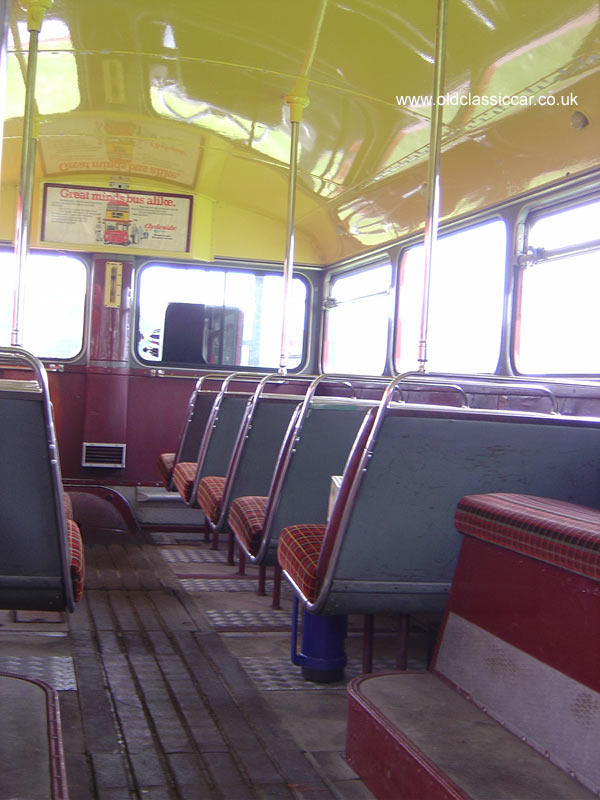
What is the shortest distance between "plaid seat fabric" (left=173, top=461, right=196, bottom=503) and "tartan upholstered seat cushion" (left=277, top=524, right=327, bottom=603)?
6.49 ft

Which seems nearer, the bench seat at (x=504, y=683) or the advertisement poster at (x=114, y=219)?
the bench seat at (x=504, y=683)

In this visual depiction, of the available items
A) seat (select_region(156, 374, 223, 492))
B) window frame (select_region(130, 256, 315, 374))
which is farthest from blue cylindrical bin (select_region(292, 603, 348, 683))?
window frame (select_region(130, 256, 315, 374))

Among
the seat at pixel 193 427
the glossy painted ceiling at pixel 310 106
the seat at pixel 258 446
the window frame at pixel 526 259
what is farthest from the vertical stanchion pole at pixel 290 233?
the window frame at pixel 526 259

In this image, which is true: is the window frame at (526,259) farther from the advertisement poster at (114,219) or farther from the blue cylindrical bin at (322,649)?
the advertisement poster at (114,219)

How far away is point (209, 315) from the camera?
629cm

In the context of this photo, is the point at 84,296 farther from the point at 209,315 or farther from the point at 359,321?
the point at 359,321

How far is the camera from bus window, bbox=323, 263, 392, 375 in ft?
17.9

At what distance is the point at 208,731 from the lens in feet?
8.14

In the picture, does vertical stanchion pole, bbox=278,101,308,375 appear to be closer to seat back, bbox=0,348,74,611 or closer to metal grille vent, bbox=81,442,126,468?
metal grille vent, bbox=81,442,126,468

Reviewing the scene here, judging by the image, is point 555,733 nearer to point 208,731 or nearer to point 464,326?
point 208,731

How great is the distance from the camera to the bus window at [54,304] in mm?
6066

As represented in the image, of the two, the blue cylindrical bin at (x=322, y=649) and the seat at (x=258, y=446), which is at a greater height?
the seat at (x=258, y=446)

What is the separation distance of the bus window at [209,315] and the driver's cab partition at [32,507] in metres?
3.87

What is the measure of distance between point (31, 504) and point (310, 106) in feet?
9.77
